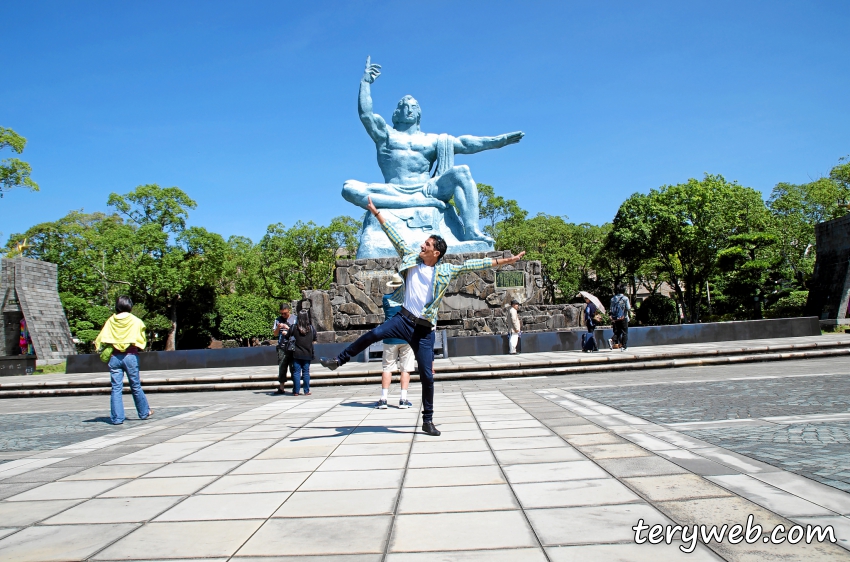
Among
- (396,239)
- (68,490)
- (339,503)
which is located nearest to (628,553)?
(339,503)

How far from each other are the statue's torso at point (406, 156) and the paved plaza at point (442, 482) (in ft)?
40.5

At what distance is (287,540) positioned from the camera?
7.63 feet

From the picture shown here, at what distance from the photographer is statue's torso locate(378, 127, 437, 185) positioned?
1767 centimetres

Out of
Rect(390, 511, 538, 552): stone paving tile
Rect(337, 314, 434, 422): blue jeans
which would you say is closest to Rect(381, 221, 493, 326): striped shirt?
A: Rect(337, 314, 434, 422): blue jeans

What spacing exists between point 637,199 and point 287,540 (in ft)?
110

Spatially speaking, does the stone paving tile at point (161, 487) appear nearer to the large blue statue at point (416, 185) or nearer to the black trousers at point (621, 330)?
the black trousers at point (621, 330)

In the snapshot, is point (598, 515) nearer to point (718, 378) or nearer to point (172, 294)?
point (718, 378)

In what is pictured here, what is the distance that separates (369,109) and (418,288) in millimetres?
13599

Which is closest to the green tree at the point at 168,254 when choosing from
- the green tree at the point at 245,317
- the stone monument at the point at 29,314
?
the green tree at the point at 245,317

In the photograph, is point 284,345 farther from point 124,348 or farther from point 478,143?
point 478,143

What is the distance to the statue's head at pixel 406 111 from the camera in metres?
17.7

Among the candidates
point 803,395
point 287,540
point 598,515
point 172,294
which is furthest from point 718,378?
point 172,294

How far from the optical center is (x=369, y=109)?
17391 millimetres

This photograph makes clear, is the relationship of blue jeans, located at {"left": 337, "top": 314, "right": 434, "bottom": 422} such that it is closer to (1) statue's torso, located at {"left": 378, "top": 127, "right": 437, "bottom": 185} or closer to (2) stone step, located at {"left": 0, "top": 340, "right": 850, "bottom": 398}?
(2) stone step, located at {"left": 0, "top": 340, "right": 850, "bottom": 398}
